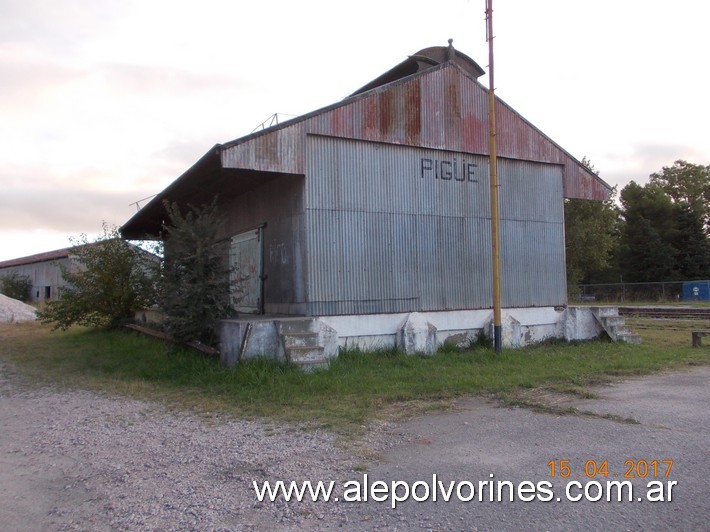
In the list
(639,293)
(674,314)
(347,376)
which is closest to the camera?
(347,376)

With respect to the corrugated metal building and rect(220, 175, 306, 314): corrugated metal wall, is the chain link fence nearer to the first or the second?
the corrugated metal building

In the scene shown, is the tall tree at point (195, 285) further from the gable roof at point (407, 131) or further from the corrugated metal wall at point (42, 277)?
the corrugated metal wall at point (42, 277)

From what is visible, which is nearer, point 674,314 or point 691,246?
point 674,314

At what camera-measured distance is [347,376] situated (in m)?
10.3

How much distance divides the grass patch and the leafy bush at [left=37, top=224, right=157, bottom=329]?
15.2 ft

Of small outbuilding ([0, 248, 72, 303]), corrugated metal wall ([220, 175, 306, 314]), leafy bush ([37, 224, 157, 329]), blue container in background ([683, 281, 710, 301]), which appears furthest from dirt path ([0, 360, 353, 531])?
blue container in background ([683, 281, 710, 301])

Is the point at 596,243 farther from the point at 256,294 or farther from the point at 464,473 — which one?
the point at 464,473

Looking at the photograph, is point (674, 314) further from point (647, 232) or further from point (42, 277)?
point (42, 277)

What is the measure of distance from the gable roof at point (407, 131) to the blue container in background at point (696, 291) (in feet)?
115

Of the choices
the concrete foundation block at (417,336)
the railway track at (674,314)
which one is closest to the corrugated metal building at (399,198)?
the concrete foundation block at (417,336)

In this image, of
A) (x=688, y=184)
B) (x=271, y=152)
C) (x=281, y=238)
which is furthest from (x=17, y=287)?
(x=688, y=184)

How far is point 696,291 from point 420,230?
40339 millimetres

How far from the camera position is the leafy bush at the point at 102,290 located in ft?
66.1

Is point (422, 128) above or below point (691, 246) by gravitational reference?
below
